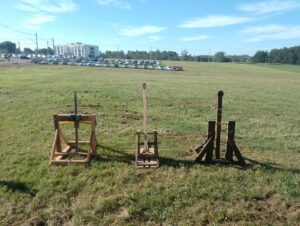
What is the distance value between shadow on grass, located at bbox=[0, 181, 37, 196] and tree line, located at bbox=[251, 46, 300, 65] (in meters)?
134

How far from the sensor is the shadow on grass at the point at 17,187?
5.07 m

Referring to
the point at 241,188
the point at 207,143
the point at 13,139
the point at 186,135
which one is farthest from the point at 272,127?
the point at 13,139

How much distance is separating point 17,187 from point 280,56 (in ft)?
464

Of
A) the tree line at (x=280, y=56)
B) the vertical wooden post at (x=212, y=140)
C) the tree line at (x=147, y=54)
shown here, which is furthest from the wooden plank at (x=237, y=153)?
the tree line at (x=147, y=54)

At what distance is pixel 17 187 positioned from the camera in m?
5.21

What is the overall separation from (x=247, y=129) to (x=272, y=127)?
39.7 inches

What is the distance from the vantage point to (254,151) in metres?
7.55

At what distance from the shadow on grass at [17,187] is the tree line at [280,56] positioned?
5293 inches

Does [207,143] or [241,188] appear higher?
[207,143]

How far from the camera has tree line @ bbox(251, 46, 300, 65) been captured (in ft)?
420

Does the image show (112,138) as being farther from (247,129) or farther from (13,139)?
(247,129)

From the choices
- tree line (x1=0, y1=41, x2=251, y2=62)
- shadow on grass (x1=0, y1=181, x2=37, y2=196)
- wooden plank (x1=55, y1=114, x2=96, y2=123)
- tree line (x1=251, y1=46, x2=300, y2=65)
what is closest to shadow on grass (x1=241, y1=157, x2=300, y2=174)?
wooden plank (x1=55, y1=114, x2=96, y2=123)

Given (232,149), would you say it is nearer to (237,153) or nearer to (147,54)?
(237,153)

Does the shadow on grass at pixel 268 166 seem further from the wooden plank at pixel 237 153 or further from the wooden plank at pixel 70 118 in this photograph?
the wooden plank at pixel 70 118
